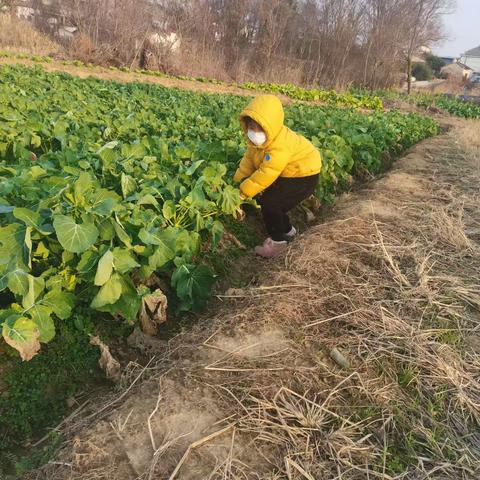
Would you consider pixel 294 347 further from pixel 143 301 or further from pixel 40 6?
pixel 40 6

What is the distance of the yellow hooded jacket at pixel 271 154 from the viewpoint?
371cm

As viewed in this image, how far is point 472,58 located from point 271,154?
87.5 m

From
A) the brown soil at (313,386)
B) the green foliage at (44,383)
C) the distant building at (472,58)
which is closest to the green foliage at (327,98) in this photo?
the brown soil at (313,386)

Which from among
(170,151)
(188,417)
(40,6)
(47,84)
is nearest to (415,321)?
(188,417)

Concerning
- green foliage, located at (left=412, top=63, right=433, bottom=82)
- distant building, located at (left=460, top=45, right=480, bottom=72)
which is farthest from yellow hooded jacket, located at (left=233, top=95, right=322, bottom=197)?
distant building, located at (left=460, top=45, right=480, bottom=72)

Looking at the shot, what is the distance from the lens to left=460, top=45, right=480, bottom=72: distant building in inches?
2910

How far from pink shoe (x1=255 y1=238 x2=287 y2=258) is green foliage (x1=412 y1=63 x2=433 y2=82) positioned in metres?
50.6

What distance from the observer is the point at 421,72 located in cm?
4734

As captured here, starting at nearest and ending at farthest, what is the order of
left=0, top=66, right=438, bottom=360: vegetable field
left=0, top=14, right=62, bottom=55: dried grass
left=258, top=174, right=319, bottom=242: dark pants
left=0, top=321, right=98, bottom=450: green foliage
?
left=0, top=321, right=98, bottom=450: green foliage, left=0, top=66, right=438, bottom=360: vegetable field, left=258, top=174, right=319, bottom=242: dark pants, left=0, top=14, right=62, bottom=55: dried grass

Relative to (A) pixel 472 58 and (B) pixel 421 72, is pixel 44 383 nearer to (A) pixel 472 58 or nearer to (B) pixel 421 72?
(B) pixel 421 72

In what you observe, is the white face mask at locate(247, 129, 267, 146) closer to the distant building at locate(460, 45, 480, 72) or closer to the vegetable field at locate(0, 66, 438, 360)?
the vegetable field at locate(0, 66, 438, 360)

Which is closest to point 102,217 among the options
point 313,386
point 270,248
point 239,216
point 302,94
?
point 313,386

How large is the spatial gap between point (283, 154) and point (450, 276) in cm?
178

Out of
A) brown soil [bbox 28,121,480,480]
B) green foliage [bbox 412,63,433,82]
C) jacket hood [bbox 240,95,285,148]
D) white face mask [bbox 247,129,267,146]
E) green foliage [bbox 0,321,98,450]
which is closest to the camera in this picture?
brown soil [bbox 28,121,480,480]
